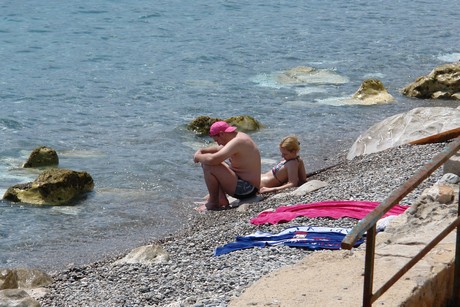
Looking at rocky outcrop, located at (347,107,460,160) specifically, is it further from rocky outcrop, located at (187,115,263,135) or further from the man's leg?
the man's leg

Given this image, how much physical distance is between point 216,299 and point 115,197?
6.27 m

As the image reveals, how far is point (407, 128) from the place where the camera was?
12.5 m

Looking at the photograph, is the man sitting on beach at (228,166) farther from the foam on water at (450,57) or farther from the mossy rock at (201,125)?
the foam on water at (450,57)

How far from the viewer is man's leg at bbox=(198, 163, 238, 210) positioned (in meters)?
10.9

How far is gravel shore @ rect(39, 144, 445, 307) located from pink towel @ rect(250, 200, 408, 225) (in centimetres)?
11

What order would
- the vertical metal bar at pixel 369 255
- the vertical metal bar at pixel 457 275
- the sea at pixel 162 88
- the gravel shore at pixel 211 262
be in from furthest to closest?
the sea at pixel 162 88 < the gravel shore at pixel 211 262 < the vertical metal bar at pixel 457 275 < the vertical metal bar at pixel 369 255

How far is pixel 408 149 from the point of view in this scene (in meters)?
11.6

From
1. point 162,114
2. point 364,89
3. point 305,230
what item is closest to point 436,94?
point 364,89

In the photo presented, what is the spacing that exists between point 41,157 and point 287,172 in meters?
3.89

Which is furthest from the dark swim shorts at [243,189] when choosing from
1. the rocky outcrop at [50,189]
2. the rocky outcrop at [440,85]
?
the rocky outcrop at [440,85]

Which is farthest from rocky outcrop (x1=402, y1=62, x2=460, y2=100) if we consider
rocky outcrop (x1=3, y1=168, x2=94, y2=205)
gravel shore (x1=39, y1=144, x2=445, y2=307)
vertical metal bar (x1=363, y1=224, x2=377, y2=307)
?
vertical metal bar (x1=363, y1=224, x2=377, y2=307)

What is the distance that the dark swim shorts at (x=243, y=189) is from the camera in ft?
35.9

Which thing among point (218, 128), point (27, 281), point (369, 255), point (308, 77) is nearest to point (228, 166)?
point (218, 128)

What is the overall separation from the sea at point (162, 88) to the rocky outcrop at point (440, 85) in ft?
0.91
